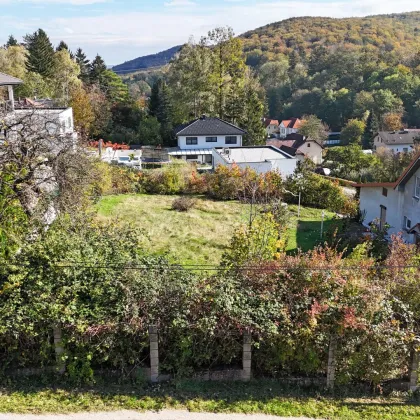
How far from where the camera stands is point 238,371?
8.00m

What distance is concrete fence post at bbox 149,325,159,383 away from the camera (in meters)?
7.73

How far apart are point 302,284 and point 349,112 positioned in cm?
8214

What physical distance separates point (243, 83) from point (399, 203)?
102ft

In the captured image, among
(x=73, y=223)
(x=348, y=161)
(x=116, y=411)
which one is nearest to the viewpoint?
(x=116, y=411)

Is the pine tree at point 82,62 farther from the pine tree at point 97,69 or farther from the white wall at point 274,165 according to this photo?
the white wall at point 274,165

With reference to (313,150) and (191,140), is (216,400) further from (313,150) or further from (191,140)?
(313,150)

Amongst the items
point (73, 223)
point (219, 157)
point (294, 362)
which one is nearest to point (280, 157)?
point (219, 157)

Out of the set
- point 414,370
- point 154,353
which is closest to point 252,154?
point 414,370

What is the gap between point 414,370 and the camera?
7.87m

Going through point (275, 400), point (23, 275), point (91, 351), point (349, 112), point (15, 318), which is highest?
point (349, 112)

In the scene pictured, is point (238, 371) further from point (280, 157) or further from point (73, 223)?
point (280, 157)

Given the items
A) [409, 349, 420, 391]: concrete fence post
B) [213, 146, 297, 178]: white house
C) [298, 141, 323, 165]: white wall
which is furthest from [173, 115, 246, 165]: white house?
[409, 349, 420, 391]: concrete fence post

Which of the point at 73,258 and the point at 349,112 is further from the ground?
the point at 349,112

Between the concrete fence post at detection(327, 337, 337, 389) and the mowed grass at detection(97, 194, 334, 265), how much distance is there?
7.08 meters
